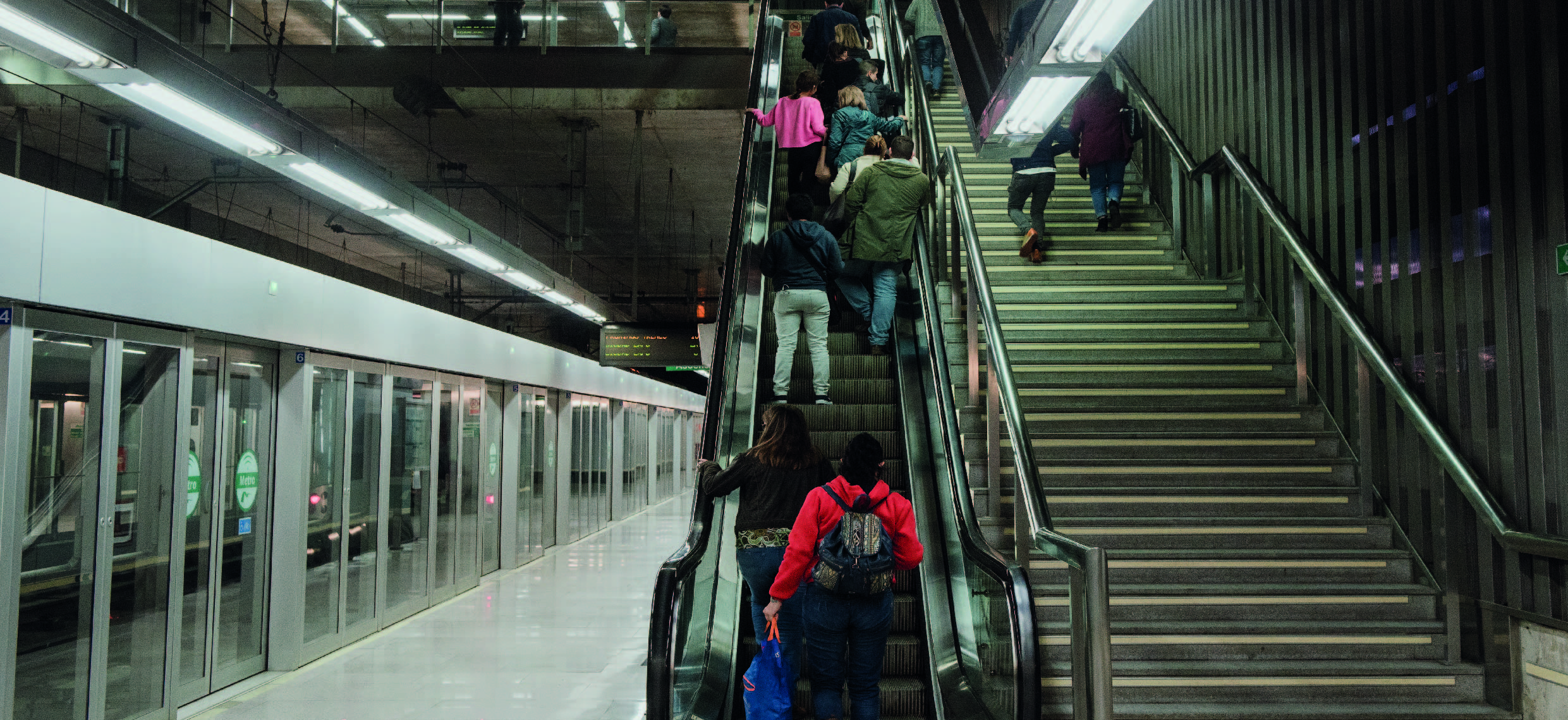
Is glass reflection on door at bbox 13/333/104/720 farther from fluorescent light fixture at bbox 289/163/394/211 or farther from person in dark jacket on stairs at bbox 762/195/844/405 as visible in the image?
person in dark jacket on stairs at bbox 762/195/844/405

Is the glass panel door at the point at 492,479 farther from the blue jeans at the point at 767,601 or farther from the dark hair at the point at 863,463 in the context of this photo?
the dark hair at the point at 863,463

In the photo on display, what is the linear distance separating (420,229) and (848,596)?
205 inches

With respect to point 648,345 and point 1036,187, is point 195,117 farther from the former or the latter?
point 648,345

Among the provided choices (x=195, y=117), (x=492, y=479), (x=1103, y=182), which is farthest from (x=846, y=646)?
(x=492, y=479)

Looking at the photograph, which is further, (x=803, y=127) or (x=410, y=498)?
(x=410, y=498)

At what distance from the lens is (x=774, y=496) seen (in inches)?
160

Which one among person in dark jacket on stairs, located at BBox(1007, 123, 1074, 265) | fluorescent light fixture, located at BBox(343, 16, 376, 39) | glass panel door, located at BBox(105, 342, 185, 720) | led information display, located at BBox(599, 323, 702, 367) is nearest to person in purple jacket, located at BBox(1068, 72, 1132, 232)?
person in dark jacket on stairs, located at BBox(1007, 123, 1074, 265)

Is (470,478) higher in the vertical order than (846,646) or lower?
higher

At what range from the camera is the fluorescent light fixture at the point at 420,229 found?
6.99 meters

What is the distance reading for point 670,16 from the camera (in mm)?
11117

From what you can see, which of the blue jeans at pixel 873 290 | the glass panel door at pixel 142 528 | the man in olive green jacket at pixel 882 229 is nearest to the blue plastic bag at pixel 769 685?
the blue jeans at pixel 873 290

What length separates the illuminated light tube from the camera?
4164mm

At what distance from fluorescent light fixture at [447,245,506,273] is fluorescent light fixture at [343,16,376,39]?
288cm

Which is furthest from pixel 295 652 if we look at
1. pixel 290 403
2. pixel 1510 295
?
pixel 1510 295
